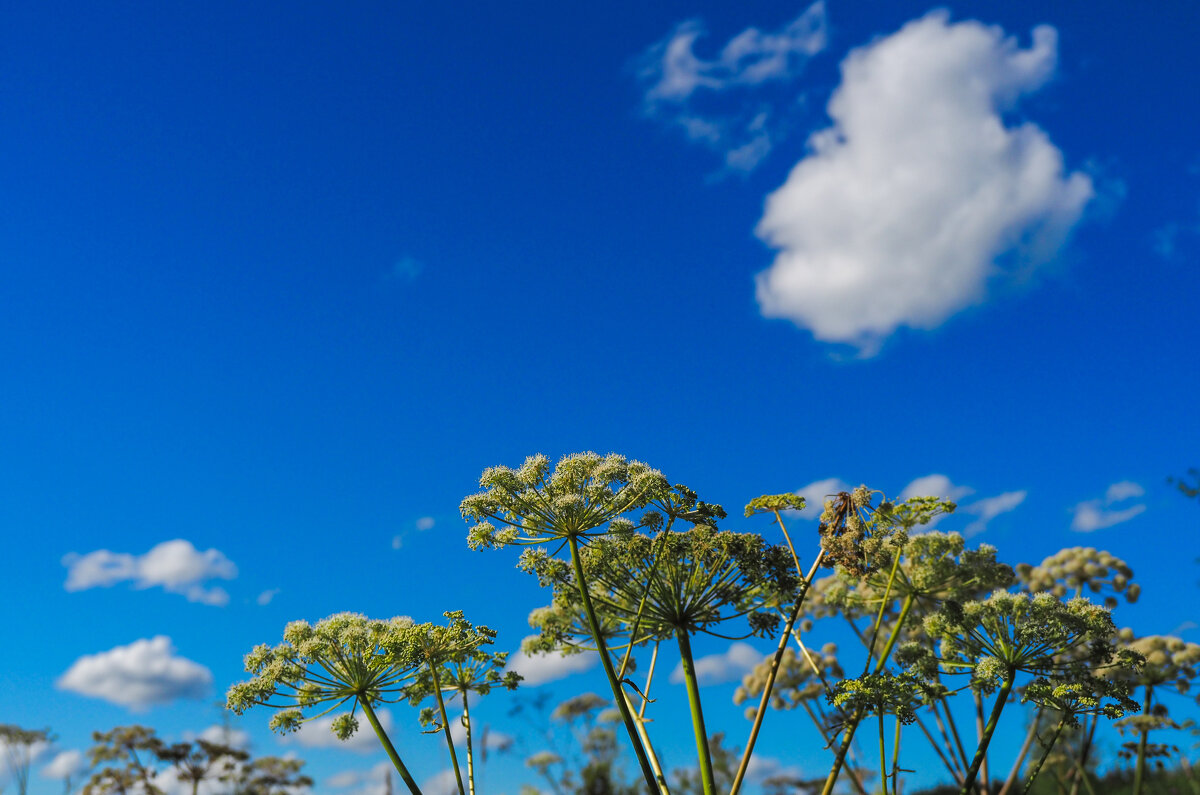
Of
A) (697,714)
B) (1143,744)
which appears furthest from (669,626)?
(1143,744)

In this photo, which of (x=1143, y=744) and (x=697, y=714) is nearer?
(x=697, y=714)

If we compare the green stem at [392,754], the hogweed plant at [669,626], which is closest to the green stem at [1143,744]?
the hogweed plant at [669,626]

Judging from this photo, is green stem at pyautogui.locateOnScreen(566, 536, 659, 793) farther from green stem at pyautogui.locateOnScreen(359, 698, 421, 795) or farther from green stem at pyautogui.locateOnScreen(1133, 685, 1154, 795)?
green stem at pyautogui.locateOnScreen(1133, 685, 1154, 795)

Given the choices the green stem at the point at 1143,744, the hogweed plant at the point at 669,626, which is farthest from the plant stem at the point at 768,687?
the green stem at the point at 1143,744

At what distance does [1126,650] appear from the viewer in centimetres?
1326

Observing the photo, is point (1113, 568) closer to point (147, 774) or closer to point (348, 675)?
point (348, 675)

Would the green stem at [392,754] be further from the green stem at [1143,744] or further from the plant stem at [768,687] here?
the green stem at [1143,744]

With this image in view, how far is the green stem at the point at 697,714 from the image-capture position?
10.2 metres

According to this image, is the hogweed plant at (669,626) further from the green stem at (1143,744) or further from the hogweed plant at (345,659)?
the green stem at (1143,744)

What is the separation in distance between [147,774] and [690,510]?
20294mm

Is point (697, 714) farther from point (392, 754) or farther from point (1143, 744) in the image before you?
point (1143, 744)

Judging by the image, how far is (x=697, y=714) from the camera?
10.8m

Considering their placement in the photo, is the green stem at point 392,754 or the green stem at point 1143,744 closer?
the green stem at point 392,754

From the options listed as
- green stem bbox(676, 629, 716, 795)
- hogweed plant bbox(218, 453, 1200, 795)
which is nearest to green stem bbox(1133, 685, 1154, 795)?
hogweed plant bbox(218, 453, 1200, 795)
